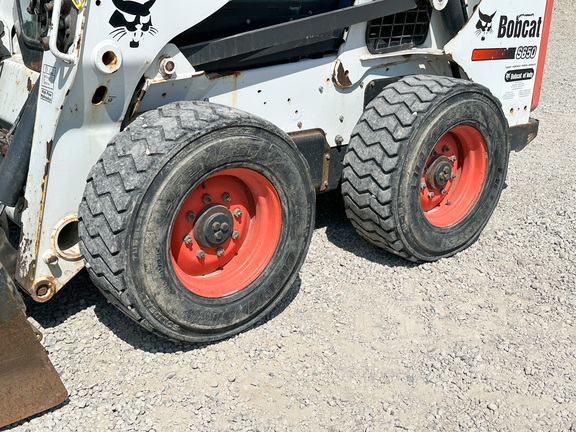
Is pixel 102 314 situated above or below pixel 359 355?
above

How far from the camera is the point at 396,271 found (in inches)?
145

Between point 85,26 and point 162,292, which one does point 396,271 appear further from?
point 85,26

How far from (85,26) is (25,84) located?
0.85 metres

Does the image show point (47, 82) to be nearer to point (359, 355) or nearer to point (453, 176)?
point (359, 355)

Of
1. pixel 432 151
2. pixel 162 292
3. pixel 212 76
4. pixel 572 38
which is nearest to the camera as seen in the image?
pixel 162 292

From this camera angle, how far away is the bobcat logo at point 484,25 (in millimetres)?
3811

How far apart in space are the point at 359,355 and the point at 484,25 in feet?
6.81

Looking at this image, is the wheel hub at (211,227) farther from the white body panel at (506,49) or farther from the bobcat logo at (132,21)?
the white body panel at (506,49)

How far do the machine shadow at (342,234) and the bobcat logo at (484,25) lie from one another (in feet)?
4.37

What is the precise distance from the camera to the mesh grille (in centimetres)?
355

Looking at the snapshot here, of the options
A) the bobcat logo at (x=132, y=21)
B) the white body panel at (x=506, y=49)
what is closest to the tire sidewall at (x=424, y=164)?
the white body panel at (x=506, y=49)

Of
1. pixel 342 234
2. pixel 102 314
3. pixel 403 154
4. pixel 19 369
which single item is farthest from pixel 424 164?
pixel 19 369

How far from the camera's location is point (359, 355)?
9.79ft

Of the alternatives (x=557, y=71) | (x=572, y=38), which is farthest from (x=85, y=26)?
(x=572, y=38)
